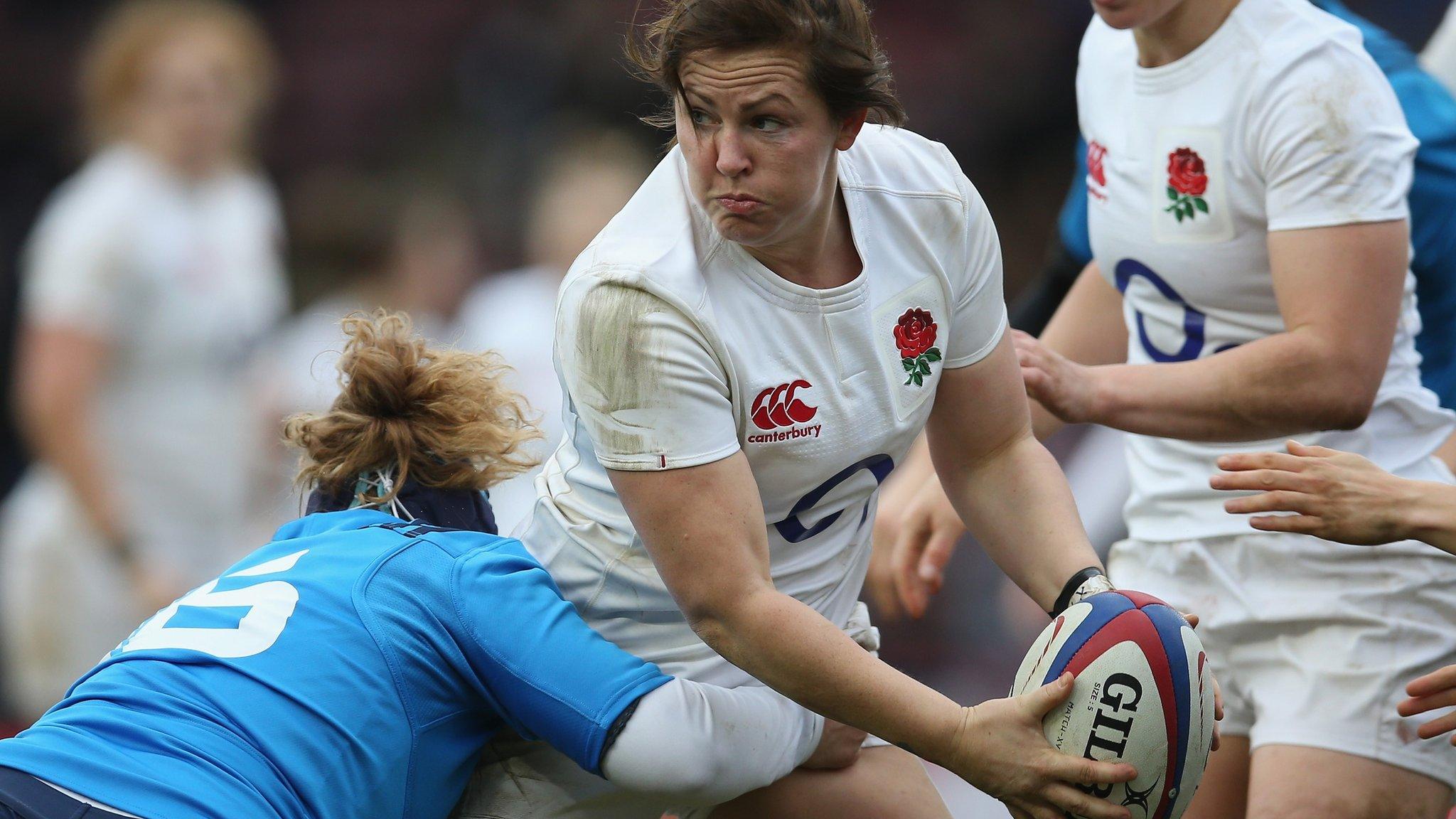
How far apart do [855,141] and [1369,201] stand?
0.96 meters

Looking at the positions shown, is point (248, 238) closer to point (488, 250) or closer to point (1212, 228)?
point (488, 250)

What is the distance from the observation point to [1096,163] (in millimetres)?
3404

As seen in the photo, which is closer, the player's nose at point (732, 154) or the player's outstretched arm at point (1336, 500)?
the player's nose at point (732, 154)

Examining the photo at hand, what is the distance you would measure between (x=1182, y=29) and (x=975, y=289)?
0.83 meters

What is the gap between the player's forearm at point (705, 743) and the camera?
2.47m

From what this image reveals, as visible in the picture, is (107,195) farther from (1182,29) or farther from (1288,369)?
(1288,369)

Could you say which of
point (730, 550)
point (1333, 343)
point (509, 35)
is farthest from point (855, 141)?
point (509, 35)

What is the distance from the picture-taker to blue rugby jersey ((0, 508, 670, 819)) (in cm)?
238

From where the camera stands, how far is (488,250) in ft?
30.8

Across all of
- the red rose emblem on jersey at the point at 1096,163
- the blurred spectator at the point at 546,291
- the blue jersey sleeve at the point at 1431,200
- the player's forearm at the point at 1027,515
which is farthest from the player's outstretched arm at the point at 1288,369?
the blurred spectator at the point at 546,291

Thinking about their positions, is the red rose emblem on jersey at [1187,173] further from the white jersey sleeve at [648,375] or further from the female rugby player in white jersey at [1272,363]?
the white jersey sleeve at [648,375]

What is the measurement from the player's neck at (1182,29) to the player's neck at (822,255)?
910mm

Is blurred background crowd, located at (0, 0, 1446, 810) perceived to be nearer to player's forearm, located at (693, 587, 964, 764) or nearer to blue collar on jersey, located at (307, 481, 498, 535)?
blue collar on jersey, located at (307, 481, 498, 535)

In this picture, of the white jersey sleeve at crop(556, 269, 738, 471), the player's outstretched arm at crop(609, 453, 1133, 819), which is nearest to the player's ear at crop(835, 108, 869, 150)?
the white jersey sleeve at crop(556, 269, 738, 471)
